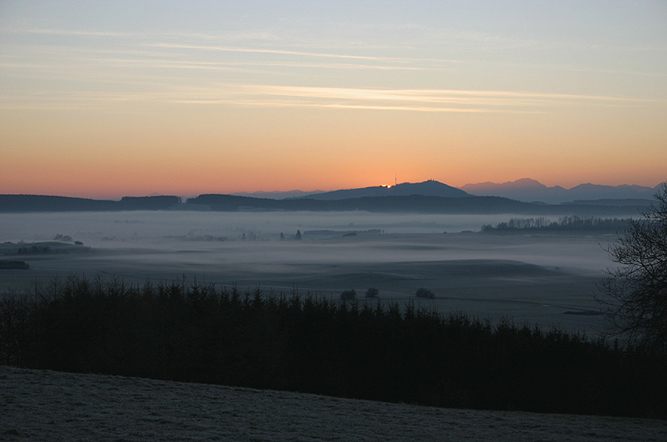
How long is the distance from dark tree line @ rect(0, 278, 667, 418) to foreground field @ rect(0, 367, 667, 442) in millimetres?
22226

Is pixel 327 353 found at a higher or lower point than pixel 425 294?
higher

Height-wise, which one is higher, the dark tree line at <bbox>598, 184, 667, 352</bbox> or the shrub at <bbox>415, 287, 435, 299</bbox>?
the dark tree line at <bbox>598, 184, 667, 352</bbox>

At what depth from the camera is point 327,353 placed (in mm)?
57188

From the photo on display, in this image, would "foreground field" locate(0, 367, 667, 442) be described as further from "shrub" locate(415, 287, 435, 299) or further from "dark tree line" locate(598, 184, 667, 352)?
"shrub" locate(415, 287, 435, 299)

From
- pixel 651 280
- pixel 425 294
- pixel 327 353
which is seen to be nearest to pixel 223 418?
pixel 651 280

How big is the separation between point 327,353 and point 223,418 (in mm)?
38796

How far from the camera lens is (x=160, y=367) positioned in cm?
4512

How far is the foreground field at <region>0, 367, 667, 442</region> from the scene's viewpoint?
643 inches

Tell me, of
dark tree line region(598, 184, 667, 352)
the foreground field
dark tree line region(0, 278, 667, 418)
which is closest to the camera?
the foreground field

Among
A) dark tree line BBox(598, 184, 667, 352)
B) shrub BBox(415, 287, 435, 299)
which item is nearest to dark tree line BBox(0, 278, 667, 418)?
dark tree line BBox(598, 184, 667, 352)

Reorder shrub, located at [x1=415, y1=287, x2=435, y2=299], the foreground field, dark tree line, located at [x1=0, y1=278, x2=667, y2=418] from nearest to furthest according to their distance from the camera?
the foreground field
dark tree line, located at [x1=0, y1=278, x2=667, y2=418]
shrub, located at [x1=415, y1=287, x2=435, y2=299]

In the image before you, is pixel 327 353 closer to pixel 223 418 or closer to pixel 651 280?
pixel 651 280

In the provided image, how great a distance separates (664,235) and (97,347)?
42678 mm

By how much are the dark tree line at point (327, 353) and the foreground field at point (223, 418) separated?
22226mm
